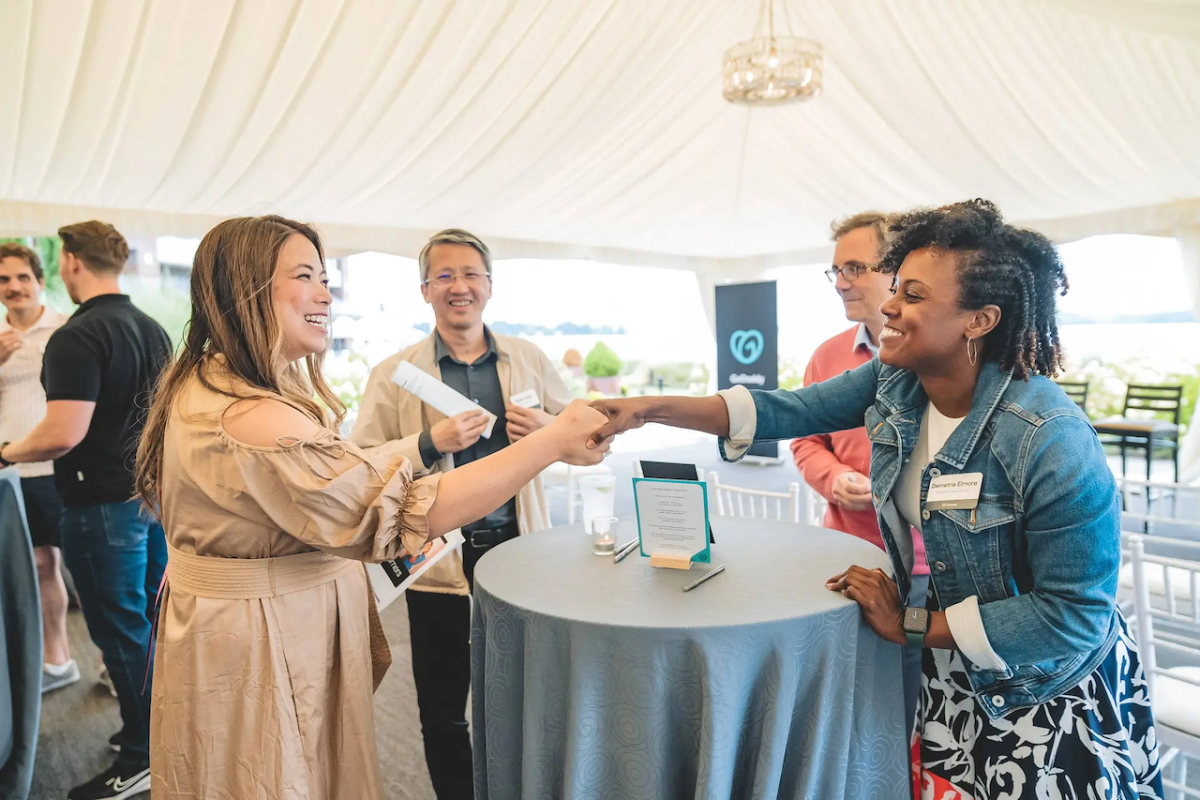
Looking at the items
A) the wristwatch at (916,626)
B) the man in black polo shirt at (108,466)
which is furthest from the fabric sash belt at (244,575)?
Answer: the man in black polo shirt at (108,466)

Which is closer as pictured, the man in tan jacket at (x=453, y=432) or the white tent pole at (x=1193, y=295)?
the man in tan jacket at (x=453, y=432)

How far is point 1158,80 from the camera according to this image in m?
4.12

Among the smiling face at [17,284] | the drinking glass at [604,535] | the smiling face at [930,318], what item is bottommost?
the drinking glass at [604,535]

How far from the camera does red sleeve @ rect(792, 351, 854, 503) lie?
6.95 ft

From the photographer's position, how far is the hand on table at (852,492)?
77.0 inches

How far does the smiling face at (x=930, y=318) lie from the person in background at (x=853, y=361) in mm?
734

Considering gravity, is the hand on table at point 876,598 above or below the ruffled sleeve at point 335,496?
below

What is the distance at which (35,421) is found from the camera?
3.36 meters

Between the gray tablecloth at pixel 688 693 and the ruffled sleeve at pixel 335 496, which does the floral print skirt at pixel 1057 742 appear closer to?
the gray tablecloth at pixel 688 693

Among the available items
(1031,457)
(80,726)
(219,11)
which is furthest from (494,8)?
(80,726)

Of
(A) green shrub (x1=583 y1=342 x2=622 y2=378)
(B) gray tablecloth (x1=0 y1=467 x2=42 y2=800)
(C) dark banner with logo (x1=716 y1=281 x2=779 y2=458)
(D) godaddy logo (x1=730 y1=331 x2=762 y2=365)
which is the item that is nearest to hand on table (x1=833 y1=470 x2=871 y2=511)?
(B) gray tablecloth (x1=0 y1=467 x2=42 y2=800)

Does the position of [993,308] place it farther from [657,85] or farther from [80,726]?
[657,85]

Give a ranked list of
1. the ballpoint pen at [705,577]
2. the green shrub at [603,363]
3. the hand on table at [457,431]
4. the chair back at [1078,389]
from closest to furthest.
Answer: the ballpoint pen at [705,577]
the hand on table at [457,431]
the chair back at [1078,389]
the green shrub at [603,363]

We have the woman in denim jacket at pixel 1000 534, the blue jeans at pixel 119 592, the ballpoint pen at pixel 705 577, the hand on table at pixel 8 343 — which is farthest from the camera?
the hand on table at pixel 8 343
